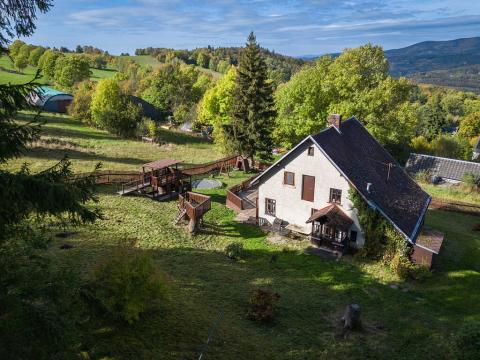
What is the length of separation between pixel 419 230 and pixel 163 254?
678 inches

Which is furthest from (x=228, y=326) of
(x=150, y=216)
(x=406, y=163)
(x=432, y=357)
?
(x=406, y=163)

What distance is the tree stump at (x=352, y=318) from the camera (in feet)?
55.0

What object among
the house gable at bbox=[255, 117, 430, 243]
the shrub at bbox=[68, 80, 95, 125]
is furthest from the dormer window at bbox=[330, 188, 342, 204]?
the shrub at bbox=[68, 80, 95, 125]

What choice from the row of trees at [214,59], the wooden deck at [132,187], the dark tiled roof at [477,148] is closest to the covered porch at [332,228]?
the wooden deck at [132,187]

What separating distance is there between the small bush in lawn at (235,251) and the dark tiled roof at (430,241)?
10878mm

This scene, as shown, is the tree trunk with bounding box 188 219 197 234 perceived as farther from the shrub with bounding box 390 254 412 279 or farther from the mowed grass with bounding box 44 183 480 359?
the shrub with bounding box 390 254 412 279

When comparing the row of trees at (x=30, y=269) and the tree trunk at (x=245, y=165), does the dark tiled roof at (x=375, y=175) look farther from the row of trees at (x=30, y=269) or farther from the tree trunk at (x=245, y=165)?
the row of trees at (x=30, y=269)

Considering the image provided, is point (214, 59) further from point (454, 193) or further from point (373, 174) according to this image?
point (373, 174)

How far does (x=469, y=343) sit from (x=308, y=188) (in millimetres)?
15731

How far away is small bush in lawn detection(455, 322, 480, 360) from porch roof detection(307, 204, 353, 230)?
12.3 m

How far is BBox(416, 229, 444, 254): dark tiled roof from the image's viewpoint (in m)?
23.1

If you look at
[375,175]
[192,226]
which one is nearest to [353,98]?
[375,175]

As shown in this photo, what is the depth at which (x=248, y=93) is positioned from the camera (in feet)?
140

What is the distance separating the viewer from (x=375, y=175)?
2770 centimetres
